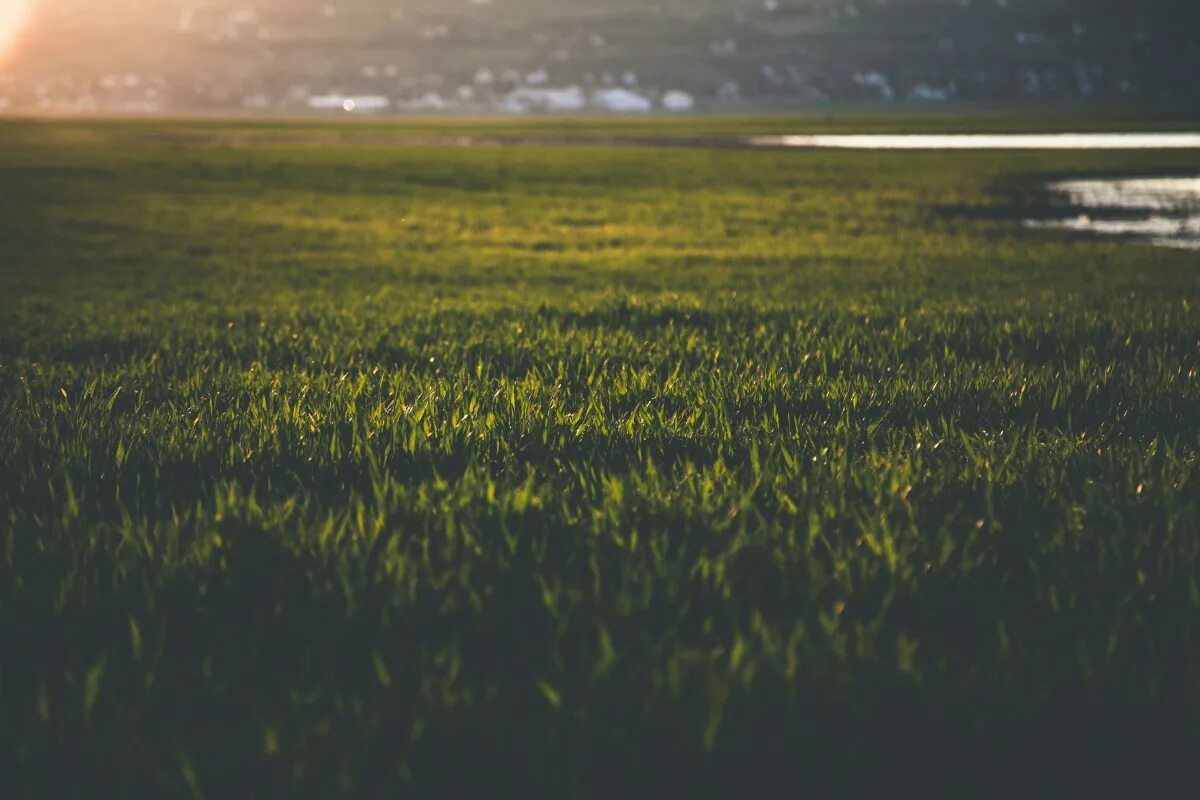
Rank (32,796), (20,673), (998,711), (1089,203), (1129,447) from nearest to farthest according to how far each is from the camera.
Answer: (32,796), (998,711), (20,673), (1129,447), (1089,203)

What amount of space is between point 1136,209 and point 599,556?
2950cm

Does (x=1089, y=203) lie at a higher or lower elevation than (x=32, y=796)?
higher

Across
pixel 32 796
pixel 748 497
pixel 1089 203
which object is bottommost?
pixel 32 796

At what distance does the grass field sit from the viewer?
2.18 metres

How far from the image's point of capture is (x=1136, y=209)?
2703 centimetres

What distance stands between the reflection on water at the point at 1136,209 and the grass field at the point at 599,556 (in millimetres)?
14567

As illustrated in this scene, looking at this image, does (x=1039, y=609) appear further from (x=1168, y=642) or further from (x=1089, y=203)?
(x=1089, y=203)

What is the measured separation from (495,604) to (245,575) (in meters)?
0.89

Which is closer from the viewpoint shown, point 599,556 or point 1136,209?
point 599,556

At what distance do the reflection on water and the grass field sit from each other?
14567 mm

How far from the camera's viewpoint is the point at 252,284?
13633 mm

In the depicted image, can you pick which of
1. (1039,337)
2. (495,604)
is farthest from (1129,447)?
(1039,337)

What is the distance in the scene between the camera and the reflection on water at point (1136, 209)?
2144 cm

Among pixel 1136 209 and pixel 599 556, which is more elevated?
pixel 1136 209
